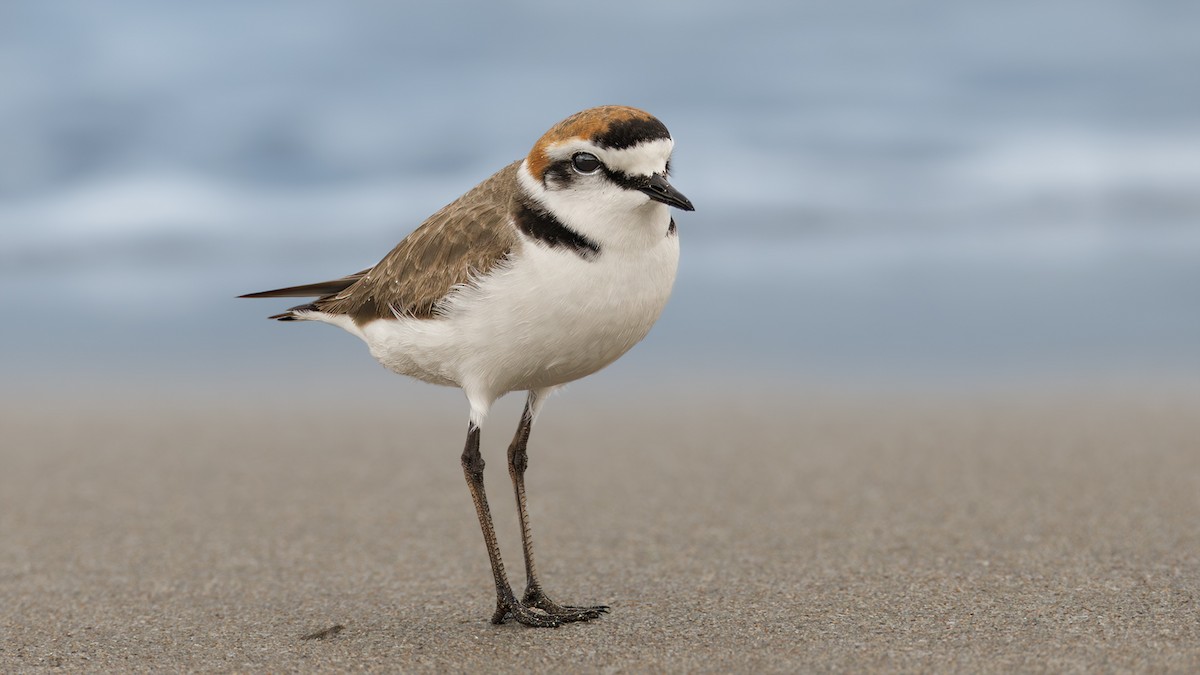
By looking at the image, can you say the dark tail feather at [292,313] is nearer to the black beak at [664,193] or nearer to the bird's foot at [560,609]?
the bird's foot at [560,609]

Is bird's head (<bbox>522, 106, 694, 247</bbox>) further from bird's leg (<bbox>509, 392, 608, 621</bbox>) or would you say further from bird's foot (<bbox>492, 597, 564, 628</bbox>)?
bird's foot (<bbox>492, 597, 564, 628</bbox>)

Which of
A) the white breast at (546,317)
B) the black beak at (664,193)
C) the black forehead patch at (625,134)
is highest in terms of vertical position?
the black forehead patch at (625,134)

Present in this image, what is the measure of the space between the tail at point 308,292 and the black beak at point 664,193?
1.55 meters

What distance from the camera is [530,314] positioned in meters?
3.75

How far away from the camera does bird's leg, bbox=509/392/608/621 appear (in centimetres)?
426

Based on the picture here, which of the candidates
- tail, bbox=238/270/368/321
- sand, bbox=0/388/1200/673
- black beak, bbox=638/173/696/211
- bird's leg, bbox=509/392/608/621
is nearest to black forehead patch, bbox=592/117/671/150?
black beak, bbox=638/173/696/211

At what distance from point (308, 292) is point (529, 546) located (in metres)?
1.43

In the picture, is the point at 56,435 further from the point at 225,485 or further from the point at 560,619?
the point at 560,619

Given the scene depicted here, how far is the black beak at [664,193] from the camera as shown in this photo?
11.6 ft

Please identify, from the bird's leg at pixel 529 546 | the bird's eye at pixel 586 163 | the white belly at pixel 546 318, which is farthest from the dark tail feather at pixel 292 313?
the bird's eye at pixel 586 163

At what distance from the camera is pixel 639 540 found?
5.58 meters

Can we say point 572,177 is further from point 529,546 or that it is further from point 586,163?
point 529,546

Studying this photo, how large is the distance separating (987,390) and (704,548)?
18.4ft

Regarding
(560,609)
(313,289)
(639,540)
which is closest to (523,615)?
(560,609)
